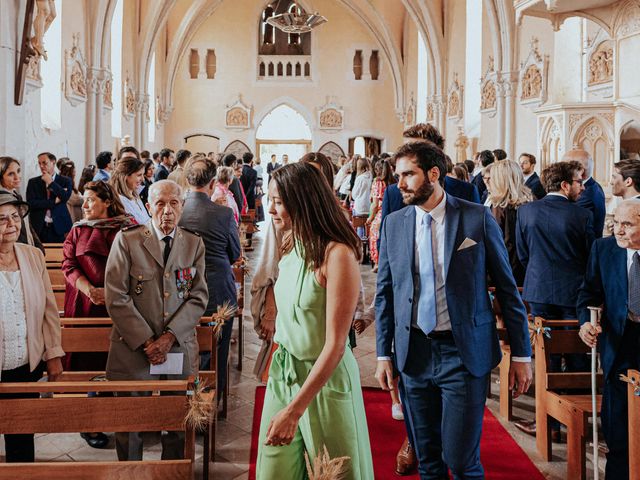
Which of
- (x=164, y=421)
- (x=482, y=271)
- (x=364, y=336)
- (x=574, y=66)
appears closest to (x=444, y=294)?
(x=482, y=271)

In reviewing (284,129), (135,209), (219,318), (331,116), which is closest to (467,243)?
(219,318)

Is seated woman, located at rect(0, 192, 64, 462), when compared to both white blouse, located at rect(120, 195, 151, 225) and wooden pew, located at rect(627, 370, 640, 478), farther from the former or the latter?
wooden pew, located at rect(627, 370, 640, 478)

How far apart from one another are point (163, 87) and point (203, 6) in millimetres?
3541

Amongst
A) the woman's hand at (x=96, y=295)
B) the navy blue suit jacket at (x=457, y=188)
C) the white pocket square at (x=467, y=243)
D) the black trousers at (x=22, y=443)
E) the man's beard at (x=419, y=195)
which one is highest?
the navy blue suit jacket at (x=457, y=188)

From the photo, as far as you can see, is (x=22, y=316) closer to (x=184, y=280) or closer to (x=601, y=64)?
(x=184, y=280)

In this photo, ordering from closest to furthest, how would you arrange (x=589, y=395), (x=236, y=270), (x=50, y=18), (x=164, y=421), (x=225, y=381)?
(x=164, y=421) < (x=589, y=395) < (x=225, y=381) < (x=236, y=270) < (x=50, y=18)

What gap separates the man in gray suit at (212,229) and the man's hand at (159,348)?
2.82 feet

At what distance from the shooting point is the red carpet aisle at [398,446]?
3854 mm

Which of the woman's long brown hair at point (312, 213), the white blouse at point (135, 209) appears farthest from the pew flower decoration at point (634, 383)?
the white blouse at point (135, 209)

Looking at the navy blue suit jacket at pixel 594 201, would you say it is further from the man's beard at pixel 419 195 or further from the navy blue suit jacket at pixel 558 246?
the man's beard at pixel 419 195

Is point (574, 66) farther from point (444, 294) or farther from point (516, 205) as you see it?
point (444, 294)

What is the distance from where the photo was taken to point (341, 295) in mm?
2236

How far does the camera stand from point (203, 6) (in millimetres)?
26797

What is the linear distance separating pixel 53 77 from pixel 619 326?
1394cm
